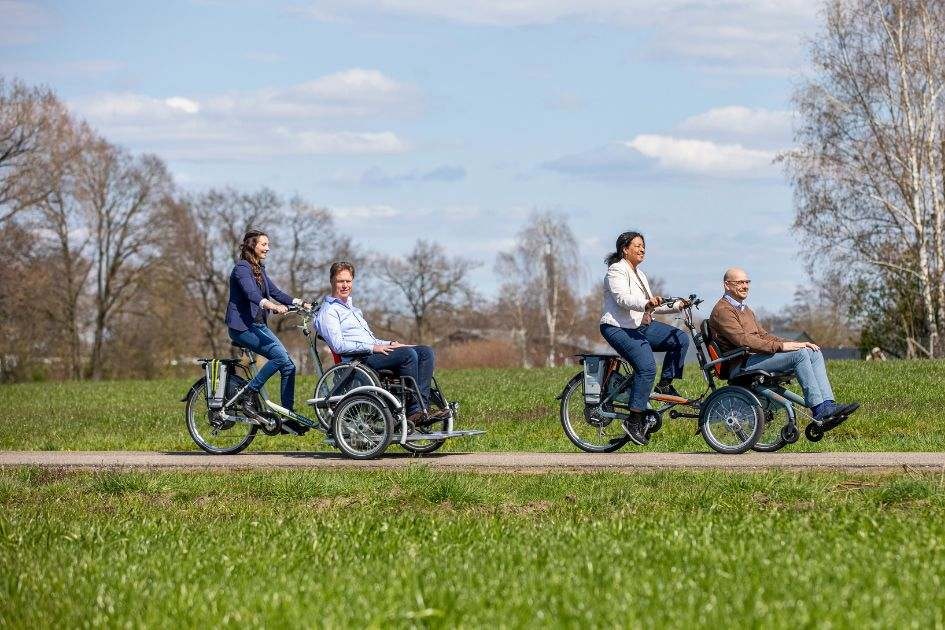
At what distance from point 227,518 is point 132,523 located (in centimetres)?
63

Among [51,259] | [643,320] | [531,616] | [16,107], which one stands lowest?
[531,616]

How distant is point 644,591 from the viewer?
5.82 m

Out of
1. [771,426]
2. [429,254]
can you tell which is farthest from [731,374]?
[429,254]

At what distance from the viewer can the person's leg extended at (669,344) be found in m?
12.7

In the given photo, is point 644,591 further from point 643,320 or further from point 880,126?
point 880,126

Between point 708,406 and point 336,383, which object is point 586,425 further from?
point 336,383

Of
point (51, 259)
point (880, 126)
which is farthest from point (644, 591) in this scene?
point (51, 259)

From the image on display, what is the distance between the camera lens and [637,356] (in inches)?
497

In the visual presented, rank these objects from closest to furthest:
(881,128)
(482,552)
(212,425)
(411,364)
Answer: (482,552) → (411,364) → (212,425) → (881,128)

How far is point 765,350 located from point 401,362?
322cm

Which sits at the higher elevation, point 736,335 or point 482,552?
point 736,335

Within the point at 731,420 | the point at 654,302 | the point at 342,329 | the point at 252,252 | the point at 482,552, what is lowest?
the point at 482,552

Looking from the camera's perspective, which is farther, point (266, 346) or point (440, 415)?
point (266, 346)

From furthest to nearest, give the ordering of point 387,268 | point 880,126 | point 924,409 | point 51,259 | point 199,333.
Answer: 1. point 387,268
2. point 199,333
3. point 51,259
4. point 880,126
5. point 924,409
